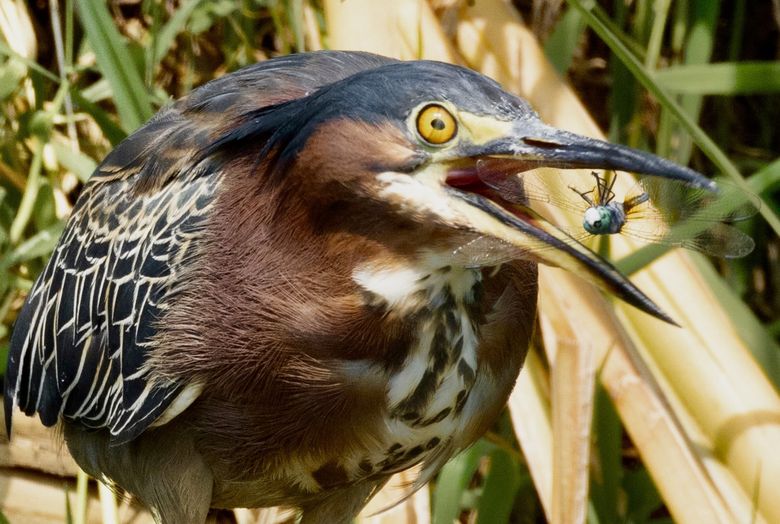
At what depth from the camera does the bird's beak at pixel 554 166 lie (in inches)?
70.2

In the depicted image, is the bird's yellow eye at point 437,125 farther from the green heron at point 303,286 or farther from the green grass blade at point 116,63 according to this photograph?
the green grass blade at point 116,63

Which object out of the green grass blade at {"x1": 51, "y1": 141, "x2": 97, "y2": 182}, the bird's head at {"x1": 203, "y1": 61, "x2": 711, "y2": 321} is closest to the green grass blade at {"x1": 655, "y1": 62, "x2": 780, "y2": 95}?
the bird's head at {"x1": 203, "y1": 61, "x2": 711, "y2": 321}

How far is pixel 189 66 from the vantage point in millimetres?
3850

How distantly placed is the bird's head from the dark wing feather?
0.41 meters

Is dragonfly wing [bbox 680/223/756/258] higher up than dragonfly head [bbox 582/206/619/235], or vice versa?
dragonfly head [bbox 582/206/619/235]

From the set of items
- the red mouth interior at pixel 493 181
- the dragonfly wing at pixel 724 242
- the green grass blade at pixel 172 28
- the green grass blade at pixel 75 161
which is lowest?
the dragonfly wing at pixel 724 242

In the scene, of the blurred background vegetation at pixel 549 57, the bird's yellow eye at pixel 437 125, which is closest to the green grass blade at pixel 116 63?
the blurred background vegetation at pixel 549 57

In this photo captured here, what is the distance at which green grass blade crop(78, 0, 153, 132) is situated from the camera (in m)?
2.87

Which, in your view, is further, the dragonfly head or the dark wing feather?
the dark wing feather

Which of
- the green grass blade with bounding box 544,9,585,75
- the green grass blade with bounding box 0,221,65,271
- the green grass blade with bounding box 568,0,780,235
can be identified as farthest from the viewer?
the green grass blade with bounding box 544,9,585,75

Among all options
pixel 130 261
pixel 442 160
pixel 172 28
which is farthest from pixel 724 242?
pixel 172 28

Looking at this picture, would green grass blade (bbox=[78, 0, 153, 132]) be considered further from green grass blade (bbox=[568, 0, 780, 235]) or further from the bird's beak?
the bird's beak

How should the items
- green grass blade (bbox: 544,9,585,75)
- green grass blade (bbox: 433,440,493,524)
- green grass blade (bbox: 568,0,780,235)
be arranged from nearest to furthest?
green grass blade (bbox: 568,0,780,235) < green grass blade (bbox: 433,440,493,524) < green grass blade (bbox: 544,9,585,75)

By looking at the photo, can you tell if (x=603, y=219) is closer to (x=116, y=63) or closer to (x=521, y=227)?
(x=521, y=227)
